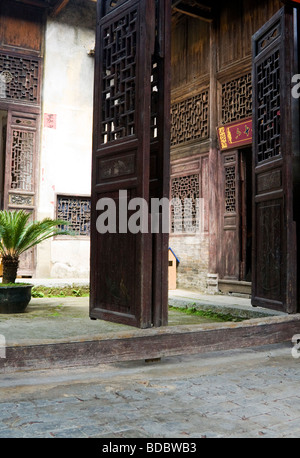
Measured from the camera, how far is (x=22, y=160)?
9336 mm

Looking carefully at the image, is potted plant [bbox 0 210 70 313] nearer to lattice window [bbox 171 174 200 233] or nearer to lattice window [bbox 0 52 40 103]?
lattice window [bbox 171 174 200 233]

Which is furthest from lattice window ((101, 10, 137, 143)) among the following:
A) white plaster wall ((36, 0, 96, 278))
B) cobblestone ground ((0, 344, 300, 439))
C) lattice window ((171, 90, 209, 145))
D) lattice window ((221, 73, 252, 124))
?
white plaster wall ((36, 0, 96, 278))

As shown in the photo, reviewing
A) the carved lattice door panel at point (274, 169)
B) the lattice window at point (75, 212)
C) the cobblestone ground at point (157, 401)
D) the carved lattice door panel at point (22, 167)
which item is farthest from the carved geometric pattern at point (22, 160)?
the cobblestone ground at point (157, 401)

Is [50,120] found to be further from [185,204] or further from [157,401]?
[157,401]

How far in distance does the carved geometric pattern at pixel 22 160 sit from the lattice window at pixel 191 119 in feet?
9.93

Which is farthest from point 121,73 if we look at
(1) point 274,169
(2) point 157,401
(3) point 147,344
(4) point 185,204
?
(4) point 185,204

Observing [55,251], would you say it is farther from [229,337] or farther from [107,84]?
[229,337]

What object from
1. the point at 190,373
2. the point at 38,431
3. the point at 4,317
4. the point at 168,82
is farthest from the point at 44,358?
the point at 4,317

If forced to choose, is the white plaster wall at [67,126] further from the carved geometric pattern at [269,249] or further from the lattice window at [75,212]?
the carved geometric pattern at [269,249]

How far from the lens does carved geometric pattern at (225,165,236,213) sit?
7.59 meters

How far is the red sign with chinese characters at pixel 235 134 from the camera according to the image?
23.7 ft

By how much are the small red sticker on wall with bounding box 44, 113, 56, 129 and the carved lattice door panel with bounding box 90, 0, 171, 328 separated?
5.80m

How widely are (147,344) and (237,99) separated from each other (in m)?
5.58
